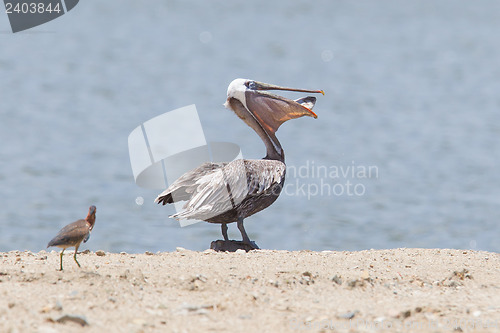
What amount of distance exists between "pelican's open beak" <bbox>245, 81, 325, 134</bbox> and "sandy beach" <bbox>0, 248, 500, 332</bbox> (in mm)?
2015

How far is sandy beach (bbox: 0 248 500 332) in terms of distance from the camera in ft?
14.5

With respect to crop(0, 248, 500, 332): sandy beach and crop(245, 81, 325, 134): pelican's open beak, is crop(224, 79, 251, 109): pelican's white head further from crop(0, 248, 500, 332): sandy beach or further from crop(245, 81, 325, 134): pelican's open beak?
crop(0, 248, 500, 332): sandy beach

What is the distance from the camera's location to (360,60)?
105 feet

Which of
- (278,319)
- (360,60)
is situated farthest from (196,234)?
(360,60)

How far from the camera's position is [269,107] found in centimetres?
801

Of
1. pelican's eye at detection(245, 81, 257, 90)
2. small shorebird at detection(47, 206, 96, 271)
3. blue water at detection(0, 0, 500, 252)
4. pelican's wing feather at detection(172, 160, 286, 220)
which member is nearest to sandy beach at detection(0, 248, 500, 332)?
small shorebird at detection(47, 206, 96, 271)

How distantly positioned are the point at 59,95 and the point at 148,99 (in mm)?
2623

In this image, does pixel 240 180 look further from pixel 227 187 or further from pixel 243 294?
pixel 243 294

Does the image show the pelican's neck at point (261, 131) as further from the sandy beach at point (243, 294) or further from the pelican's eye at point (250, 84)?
the sandy beach at point (243, 294)

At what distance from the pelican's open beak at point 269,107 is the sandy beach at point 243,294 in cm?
201

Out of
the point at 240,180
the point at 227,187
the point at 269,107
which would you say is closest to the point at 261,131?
the point at 269,107

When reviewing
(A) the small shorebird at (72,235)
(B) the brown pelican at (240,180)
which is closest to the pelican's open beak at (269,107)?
(B) the brown pelican at (240,180)

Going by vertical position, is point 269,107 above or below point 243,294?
above

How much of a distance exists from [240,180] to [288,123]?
44.7 ft
